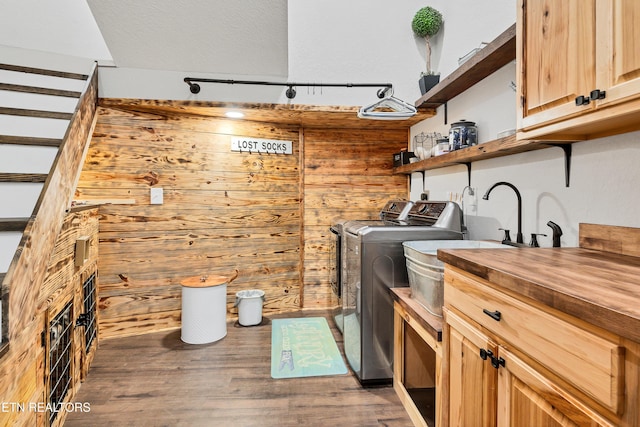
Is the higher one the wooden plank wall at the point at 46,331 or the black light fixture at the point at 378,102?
the black light fixture at the point at 378,102

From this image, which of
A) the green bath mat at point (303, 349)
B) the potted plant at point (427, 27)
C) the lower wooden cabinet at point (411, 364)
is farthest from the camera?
the potted plant at point (427, 27)

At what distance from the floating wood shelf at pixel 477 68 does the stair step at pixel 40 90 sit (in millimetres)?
2788

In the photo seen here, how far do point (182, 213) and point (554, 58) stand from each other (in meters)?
2.96

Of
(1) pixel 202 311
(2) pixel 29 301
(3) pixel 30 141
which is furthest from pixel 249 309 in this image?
(3) pixel 30 141

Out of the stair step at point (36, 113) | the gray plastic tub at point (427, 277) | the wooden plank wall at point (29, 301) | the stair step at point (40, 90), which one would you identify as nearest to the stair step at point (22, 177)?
the wooden plank wall at point (29, 301)

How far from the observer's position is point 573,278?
0.89m

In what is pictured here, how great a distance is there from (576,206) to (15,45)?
4117 mm

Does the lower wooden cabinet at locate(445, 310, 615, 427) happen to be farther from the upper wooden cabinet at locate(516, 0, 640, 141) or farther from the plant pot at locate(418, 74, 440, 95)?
the plant pot at locate(418, 74, 440, 95)

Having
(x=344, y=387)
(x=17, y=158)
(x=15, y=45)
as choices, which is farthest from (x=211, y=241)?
(x=15, y=45)

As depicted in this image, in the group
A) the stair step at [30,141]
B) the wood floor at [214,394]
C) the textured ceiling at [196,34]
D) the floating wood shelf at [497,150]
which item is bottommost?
the wood floor at [214,394]

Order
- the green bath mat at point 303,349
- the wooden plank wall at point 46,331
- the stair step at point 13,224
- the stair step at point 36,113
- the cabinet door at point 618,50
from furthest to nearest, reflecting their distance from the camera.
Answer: the green bath mat at point 303,349 < the stair step at point 36,113 < the stair step at point 13,224 < the wooden plank wall at point 46,331 < the cabinet door at point 618,50

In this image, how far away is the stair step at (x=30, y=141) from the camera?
1.89m

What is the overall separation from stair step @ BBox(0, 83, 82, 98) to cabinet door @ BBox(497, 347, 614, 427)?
312cm

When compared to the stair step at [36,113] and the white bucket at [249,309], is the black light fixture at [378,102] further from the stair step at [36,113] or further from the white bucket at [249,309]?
the white bucket at [249,309]
